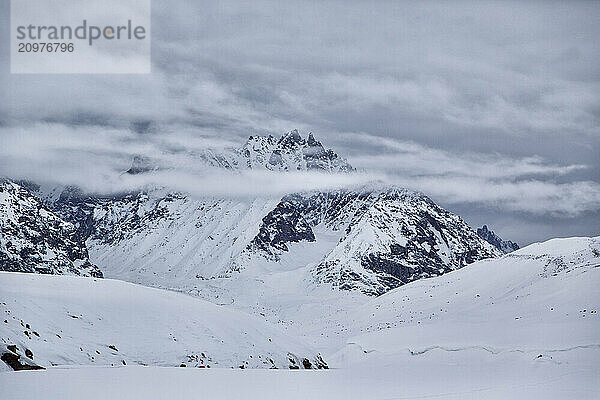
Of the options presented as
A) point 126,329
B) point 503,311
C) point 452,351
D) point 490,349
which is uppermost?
point 126,329

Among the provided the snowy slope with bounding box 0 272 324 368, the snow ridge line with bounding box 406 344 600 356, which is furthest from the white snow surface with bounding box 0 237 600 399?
the snowy slope with bounding box 0 272 324 368

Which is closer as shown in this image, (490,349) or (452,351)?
(490,349)

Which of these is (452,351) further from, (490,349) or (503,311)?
(503,311)

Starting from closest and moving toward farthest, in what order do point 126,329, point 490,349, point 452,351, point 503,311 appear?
point 126,329 → point 490,349 → point 452,351 → point 503,311

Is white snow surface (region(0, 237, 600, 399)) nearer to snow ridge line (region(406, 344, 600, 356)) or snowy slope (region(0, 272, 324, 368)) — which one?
snow ridge line (region(406, 344, 600, 356))

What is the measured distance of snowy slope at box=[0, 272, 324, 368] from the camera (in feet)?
66.5

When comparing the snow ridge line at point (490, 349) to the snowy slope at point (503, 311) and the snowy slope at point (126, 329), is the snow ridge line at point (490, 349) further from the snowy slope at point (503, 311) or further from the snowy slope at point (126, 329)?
the snowy slope at point (126, 329)

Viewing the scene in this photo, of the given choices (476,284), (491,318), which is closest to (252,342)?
(491,318)

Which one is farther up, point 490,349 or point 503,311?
point 490,349

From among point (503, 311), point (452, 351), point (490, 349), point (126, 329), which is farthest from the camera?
point (503, 311)

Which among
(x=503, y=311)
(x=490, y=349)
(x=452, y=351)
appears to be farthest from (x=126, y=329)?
(x=503, y=311)

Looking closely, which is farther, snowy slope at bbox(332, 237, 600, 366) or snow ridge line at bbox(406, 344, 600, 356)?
snowy slope at bbox(332, 237, 600, 366)

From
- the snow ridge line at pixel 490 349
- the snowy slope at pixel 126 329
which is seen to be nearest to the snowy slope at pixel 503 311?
the snow ridge line at pixel 490 349

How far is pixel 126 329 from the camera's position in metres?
23.0
